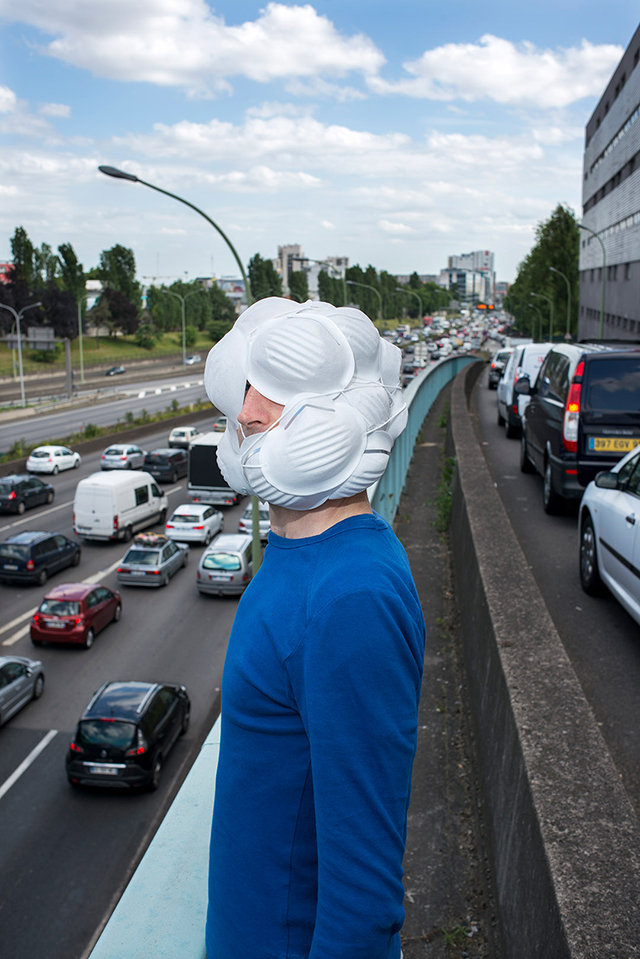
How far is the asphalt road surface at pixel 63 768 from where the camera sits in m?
10.9

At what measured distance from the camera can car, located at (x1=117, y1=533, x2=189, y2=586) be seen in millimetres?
24547

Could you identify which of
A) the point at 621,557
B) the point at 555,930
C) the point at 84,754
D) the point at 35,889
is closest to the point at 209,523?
the point at 84,754

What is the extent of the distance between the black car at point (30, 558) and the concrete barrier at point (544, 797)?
70.1 feet

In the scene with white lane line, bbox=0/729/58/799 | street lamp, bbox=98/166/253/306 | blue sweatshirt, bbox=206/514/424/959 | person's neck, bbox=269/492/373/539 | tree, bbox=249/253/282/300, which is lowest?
white lane line, bbox=0/729/58/799

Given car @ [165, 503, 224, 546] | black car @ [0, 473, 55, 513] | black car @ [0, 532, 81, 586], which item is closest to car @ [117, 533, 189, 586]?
black car @ [0, 532, 81, 586]

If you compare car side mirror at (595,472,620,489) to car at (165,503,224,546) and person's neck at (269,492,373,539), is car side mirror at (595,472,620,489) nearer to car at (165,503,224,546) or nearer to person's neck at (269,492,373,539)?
person's neck at (269,492,373,539)

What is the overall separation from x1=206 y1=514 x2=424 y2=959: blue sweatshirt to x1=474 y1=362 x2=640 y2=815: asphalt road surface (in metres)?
2.91

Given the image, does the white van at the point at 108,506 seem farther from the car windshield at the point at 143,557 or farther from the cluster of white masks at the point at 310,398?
the cluster of white masks at the point at 310,398

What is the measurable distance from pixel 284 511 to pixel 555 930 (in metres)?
1.50

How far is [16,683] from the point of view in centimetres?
1633

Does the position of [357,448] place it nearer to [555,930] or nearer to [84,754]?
[555,930]

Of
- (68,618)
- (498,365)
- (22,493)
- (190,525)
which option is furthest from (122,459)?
(68,618)

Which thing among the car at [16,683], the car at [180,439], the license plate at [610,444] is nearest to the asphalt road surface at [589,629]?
the license plate at [610,444]

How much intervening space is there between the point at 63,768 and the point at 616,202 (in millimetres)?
57546
